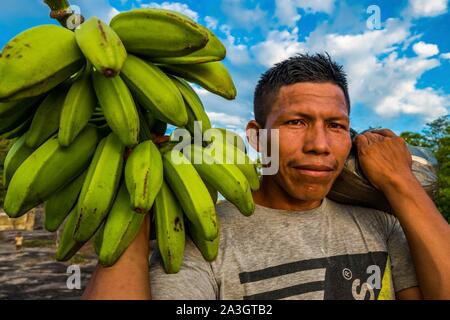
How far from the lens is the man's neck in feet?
6.48

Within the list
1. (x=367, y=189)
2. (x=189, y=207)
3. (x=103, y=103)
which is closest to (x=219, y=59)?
(x=103, y=103)

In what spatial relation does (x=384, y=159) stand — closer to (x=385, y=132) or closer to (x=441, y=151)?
(x=385, y=132)

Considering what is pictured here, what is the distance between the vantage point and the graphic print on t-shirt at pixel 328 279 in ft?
5.50

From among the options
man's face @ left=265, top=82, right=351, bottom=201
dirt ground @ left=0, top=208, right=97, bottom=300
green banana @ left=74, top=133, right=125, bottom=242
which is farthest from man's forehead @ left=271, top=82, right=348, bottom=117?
dirt ground @ left=0, top=208, right=97, bottom=300

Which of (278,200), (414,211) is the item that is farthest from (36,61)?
(414,211)

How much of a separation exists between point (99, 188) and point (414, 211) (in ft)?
4.50

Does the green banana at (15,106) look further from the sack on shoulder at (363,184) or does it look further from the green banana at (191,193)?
the sack on shoulder at (363,184)

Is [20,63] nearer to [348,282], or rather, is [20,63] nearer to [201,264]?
[201,264]

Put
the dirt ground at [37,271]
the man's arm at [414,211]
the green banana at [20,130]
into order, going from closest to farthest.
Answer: the green banana at [20,130], the man's arm at [414,211], the dirt ground at [37,271]

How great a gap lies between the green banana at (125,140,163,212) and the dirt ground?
7.36 m

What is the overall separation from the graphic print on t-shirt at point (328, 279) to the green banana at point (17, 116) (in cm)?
103

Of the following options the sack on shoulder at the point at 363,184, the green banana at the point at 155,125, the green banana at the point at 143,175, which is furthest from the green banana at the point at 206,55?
the sack on shoulder at the point at 363,184

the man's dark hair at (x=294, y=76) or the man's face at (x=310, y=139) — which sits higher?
the man's dark hair at (x=294, y=76)

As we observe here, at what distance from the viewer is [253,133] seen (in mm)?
2125
